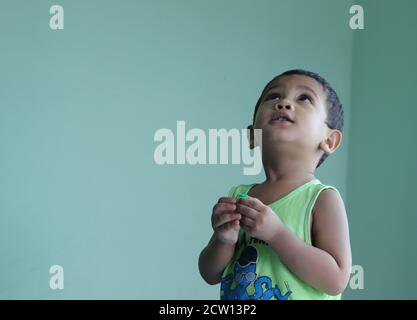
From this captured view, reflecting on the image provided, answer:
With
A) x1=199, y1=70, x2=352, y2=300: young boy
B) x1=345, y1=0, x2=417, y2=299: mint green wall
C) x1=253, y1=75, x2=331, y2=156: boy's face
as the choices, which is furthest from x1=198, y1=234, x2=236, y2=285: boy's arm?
x1=345, y1=0, x2=417, y2=299: mint green wall

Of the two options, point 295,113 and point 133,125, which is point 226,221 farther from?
point 133,125

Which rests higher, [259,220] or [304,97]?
[304,97]

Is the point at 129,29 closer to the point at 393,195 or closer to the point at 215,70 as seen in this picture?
the point at 215,70

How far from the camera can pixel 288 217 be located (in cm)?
58

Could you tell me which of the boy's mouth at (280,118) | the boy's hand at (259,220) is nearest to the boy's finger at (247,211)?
the boy's hand at (259,220)

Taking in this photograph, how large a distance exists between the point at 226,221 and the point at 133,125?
71 centimetres

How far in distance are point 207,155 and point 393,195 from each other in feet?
1.51

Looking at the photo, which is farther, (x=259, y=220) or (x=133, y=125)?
(x=133, y=125)

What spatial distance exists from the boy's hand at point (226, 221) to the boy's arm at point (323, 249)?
46 mm

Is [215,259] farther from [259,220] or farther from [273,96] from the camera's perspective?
[273,96]

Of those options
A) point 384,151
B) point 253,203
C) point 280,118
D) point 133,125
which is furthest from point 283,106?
point 384,151

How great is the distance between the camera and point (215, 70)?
1312 mm

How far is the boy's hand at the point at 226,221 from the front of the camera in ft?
1.86

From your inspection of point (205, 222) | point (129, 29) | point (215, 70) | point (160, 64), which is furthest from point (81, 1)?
point (205, 222)
